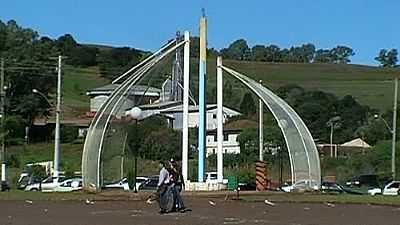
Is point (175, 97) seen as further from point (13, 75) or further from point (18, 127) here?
point (13, 75)

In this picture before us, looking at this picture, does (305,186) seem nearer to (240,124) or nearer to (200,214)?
(200,214)

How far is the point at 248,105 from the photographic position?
11650 centimetres

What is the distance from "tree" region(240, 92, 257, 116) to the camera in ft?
372

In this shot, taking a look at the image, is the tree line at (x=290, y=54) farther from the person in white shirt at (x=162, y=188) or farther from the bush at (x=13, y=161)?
the person in white shirt at (x=162, y=188)

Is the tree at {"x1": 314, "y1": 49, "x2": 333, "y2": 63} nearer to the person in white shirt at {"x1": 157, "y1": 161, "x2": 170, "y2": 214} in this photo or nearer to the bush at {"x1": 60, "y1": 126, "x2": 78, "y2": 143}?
the bush at {"x1": 60, "y1": 126, "x2": 78, "y2": 143}

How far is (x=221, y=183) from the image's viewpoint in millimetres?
46125

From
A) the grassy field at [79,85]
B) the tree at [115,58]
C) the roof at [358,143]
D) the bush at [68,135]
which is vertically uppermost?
the tree at [115,58]

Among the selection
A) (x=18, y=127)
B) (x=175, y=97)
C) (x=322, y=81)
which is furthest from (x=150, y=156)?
(x=322, y=81)

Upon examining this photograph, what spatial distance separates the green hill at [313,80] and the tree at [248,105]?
174 cm

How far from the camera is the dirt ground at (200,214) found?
24828 mm

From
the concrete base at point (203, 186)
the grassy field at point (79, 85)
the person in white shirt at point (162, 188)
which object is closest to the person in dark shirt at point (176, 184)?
the person in white shirt at point (162, 188)

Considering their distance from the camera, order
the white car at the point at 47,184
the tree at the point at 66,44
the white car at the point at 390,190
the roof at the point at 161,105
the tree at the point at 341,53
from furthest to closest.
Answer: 1. the tree at the point at 341,53
2. the tree at the point at 66,44
3. the roof at the point at 161,105
4. the white car at the point at 47,184
5. the white car at the point at 390,190

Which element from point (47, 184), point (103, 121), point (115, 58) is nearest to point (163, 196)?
point (103, 121)

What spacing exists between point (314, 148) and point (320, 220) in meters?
21.0
